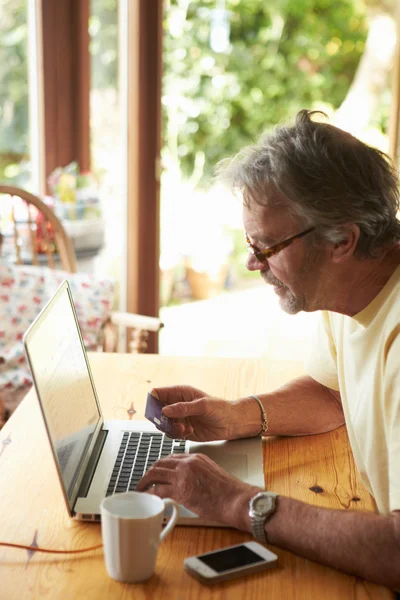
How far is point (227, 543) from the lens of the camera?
1039 millimetres

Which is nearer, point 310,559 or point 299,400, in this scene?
point 310,559

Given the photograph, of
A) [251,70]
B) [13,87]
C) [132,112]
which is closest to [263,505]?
[132,112]

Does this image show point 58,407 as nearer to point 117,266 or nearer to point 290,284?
point 290,284

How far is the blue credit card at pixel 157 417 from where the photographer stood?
130 centimetres

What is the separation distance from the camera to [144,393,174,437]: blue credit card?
130 cm

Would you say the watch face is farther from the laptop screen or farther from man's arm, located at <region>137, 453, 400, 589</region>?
the laptop screen

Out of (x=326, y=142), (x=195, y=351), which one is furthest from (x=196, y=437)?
(x=195, y=351)

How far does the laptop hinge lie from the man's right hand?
12 cm

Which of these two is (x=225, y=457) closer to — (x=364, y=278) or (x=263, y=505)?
(x=263, y=505)

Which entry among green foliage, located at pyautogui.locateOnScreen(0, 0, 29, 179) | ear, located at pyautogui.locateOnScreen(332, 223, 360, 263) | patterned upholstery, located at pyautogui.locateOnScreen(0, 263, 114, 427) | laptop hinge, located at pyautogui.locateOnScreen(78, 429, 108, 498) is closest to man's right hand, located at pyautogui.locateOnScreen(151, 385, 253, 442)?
laptop hinge, located at pyautogui.locateOnScreen(78, 429, 108, 498)

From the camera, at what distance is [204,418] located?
4.42 feet

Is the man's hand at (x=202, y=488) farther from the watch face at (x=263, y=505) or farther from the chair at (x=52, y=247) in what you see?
the chair at (x=52, y=247)

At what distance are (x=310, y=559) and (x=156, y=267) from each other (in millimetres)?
2649

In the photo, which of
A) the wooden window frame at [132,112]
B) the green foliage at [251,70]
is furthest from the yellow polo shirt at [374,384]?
the green foliage at [251,70]
